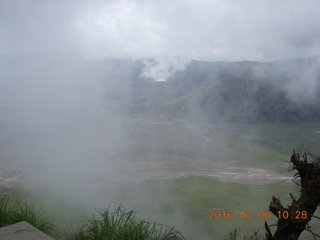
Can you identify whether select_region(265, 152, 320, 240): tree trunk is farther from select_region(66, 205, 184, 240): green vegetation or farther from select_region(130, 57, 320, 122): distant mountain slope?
select_region(130, 57, 320, 122): distant mountain slope

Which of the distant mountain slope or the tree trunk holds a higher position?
the distant mountain slope

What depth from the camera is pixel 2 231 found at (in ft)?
15.9

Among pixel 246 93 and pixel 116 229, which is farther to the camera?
pixel 246 93

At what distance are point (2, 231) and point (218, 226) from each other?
97.5 feet

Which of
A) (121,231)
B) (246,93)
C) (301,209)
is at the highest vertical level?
(246,93)

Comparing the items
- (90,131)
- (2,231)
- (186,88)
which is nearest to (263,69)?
(186,88)
